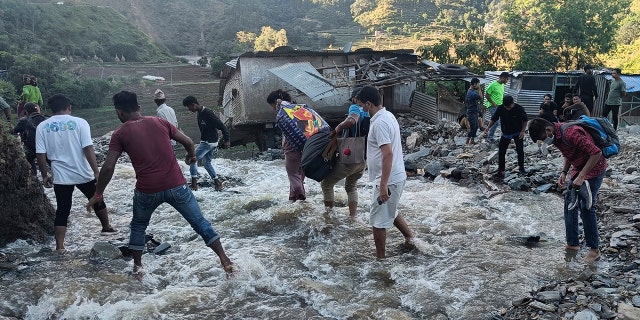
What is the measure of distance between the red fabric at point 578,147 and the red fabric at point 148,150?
3.54 metres

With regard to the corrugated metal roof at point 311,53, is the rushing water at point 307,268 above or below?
below

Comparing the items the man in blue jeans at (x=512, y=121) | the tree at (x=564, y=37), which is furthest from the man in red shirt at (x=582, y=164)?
the tree at (x=564, y=37)

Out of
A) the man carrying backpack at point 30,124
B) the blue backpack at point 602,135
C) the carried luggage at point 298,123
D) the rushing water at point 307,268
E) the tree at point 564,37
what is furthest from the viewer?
the tree at point 564,37

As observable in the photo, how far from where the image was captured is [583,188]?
4.36 metres

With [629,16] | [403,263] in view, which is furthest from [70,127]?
[629,16]

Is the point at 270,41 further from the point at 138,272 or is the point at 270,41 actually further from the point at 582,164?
the point at 582,164

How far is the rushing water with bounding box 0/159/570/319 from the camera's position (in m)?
4.12

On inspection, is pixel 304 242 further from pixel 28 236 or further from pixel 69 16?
pixel 69 16

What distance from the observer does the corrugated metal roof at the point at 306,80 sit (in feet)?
44.8

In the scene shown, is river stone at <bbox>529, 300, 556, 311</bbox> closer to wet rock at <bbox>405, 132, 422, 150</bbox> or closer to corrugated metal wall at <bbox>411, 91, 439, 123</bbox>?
wet rock at <bbox>405, 132, 422, 150</bbox>

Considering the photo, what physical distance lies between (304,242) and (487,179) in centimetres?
419

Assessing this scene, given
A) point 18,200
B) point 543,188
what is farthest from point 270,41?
point 18,200

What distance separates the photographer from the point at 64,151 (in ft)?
16.6

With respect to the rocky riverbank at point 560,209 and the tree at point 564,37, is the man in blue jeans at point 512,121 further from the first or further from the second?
the tree at point 564,37
